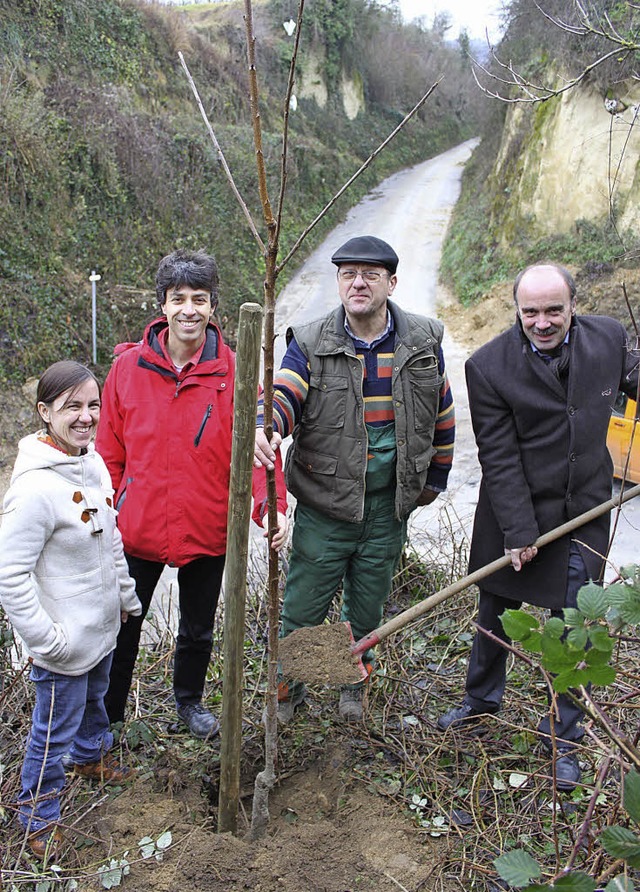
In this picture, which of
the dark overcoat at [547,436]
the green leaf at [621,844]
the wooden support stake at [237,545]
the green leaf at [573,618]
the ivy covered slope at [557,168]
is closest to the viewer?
the green leaf at [621,844]

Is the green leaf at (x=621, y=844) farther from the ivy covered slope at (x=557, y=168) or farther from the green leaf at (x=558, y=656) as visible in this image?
the ivy covered slope at (x=557, y=168)

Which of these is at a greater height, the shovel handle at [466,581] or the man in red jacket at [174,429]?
the man in red jacket at [174,429]

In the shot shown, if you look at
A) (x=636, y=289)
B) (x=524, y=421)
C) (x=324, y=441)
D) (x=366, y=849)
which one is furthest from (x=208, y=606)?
(x=636, y=289)

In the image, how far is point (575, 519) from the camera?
2662 mm

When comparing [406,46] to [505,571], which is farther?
[406,46]

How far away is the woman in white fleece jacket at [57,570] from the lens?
214cm

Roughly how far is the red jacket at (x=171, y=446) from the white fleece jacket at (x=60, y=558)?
0.63ft

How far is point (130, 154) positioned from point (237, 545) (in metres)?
13.1

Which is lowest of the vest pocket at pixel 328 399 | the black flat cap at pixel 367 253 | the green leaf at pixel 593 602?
the green leaf at pixel 593 602

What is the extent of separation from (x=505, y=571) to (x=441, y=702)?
74cm

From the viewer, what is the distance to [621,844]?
1.04 metres

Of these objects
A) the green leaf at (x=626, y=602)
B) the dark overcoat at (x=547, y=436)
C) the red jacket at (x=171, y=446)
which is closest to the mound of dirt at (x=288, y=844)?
the red jacket at (x=171, y=446)

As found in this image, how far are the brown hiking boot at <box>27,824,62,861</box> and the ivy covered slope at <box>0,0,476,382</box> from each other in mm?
8107

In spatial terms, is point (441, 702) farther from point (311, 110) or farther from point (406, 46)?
point (406, 46)
